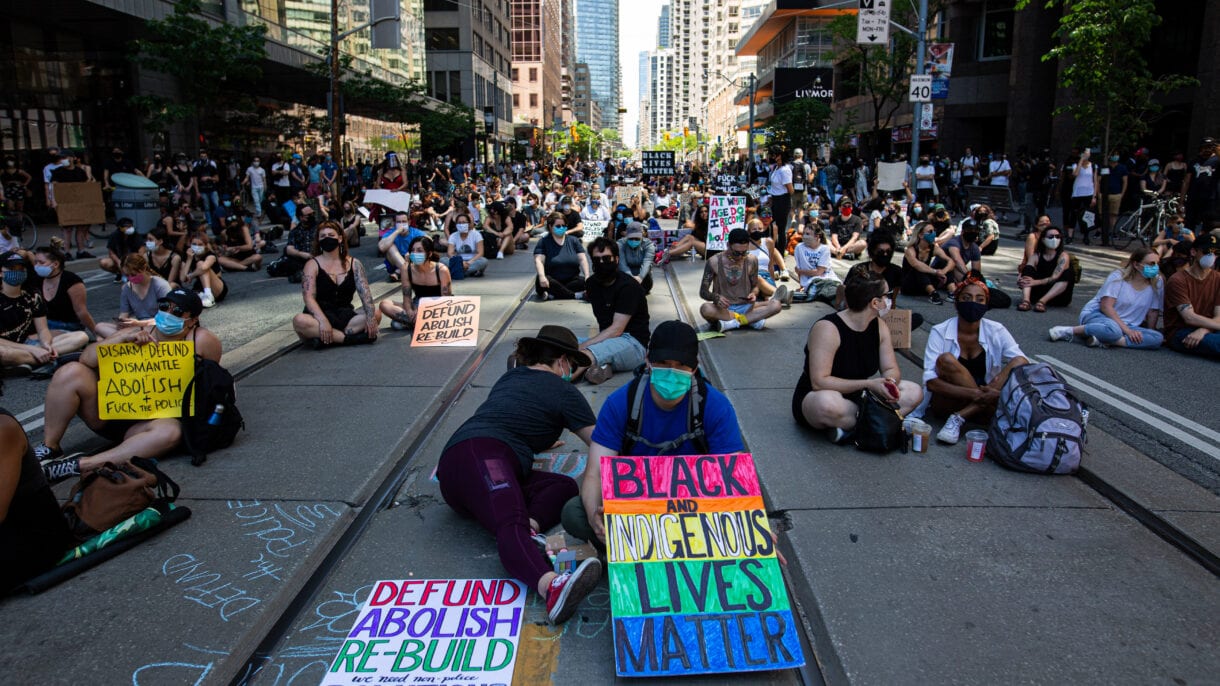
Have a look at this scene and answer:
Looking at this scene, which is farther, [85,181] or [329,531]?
[85,181]

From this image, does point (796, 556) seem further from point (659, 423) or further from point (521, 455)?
point (521, 455)

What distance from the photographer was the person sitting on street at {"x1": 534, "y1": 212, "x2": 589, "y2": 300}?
471 inches

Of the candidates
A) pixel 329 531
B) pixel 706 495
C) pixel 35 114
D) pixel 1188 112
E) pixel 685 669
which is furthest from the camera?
pixel 1188 112

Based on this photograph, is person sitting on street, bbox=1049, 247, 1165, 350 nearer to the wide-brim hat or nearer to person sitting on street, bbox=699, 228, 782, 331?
person sitting on street, bbox=699, 228, 782, 331

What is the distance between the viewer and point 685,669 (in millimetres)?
3137

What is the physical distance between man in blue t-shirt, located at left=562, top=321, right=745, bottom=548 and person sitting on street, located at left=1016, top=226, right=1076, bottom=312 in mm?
8414

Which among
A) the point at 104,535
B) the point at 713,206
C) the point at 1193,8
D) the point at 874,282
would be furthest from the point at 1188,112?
the point at 104,535

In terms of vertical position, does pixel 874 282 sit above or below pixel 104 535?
above

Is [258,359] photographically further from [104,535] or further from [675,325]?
[675,325]

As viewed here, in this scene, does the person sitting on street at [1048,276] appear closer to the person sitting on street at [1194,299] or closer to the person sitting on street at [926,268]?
the person sitting on street at [926,268]

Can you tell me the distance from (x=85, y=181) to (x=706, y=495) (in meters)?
17.0

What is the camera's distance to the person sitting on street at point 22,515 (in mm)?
3473

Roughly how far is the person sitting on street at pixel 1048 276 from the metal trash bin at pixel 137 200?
14149mm

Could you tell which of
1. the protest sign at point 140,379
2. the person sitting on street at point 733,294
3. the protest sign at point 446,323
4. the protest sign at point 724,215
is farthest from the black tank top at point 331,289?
the protest sign at point 724,215
